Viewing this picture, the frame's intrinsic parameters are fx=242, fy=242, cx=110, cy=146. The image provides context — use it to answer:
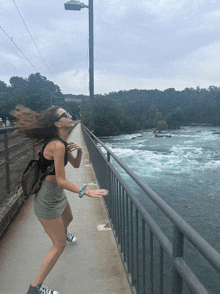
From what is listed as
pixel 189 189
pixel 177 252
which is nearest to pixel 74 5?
pixel 189 189

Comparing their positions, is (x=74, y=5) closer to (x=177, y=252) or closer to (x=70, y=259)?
(x=70, y=259)

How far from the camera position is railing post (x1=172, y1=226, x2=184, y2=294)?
3.44 feet

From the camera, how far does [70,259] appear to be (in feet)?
8.51

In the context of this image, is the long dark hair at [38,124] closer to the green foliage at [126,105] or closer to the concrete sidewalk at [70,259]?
the concrete sidewalk at [70,259]

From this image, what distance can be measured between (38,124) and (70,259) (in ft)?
5.05

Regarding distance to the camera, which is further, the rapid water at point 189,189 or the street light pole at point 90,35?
the street light pole at point 90,35

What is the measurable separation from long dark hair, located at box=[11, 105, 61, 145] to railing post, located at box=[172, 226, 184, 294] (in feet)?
4.09

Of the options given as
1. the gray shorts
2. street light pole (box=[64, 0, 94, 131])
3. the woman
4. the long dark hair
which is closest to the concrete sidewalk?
the woman

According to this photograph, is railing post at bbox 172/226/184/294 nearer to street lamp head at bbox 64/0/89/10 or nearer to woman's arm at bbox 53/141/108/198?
woman's arm at bbox 53/141/108/198

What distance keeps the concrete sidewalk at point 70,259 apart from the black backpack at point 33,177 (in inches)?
39.2

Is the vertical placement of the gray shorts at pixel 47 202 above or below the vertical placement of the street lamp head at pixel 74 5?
below

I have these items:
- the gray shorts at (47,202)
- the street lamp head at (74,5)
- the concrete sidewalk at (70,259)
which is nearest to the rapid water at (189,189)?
the concrete sidewalk at (70,259)

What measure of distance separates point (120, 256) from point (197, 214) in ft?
28.6

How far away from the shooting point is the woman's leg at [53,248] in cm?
187
